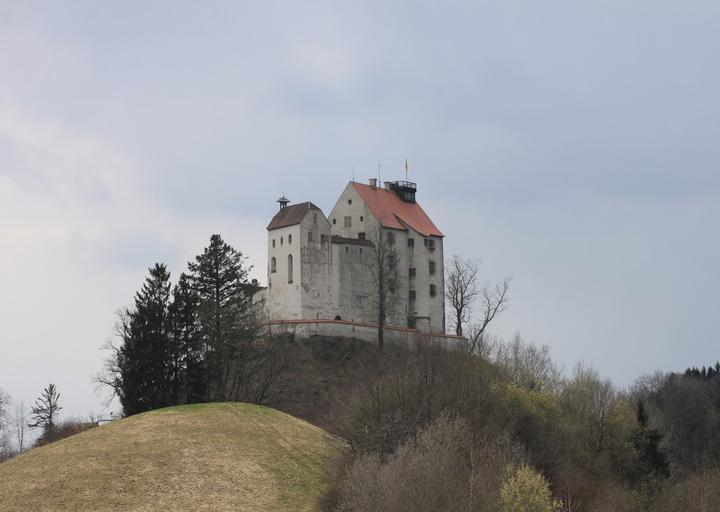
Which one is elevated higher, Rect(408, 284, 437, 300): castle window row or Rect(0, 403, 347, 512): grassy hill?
Rect(408, 284, 437, 300): castle window row

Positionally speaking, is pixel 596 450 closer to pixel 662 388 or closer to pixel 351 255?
pixel 351 255

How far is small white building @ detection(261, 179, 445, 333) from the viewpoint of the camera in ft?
290

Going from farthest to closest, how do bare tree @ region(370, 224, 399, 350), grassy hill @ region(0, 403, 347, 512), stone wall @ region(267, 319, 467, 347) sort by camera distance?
bare tree @ region(370, 224, 399, 350)
stone wall @ region(267, 319, 467, 347)
grassy hill @ region(0, 403, 347, 512)

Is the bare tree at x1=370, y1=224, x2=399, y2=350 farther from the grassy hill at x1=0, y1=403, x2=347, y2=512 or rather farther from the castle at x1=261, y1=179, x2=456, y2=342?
the grassy hill at x1=0, y1=403, x2=347, y2=512

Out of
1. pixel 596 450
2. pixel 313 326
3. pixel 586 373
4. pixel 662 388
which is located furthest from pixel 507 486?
pixel 662 388

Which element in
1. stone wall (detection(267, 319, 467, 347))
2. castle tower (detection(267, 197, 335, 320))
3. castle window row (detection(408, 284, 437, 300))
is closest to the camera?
stone wall (detection(267, 319, 467, 347))

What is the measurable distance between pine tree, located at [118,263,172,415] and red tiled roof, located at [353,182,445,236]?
3466 centimetres

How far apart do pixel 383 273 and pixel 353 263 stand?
2.69m

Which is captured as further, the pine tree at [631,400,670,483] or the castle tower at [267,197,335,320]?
the castle tower at [267,197,335,320]

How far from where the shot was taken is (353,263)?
9162 centimetres

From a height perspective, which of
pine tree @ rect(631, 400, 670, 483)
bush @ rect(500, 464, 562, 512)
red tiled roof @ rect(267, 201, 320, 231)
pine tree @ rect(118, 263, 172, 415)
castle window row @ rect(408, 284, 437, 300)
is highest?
red tiled roof @ rect(267, 201, 320, 231)

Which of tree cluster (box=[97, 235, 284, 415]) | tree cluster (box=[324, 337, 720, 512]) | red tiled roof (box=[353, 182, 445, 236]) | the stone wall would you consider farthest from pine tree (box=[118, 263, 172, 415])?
red tiled roof (box=[353, 182, 445, 236])

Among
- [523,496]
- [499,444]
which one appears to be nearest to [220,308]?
[499,444]

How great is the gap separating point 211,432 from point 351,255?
131 ft
